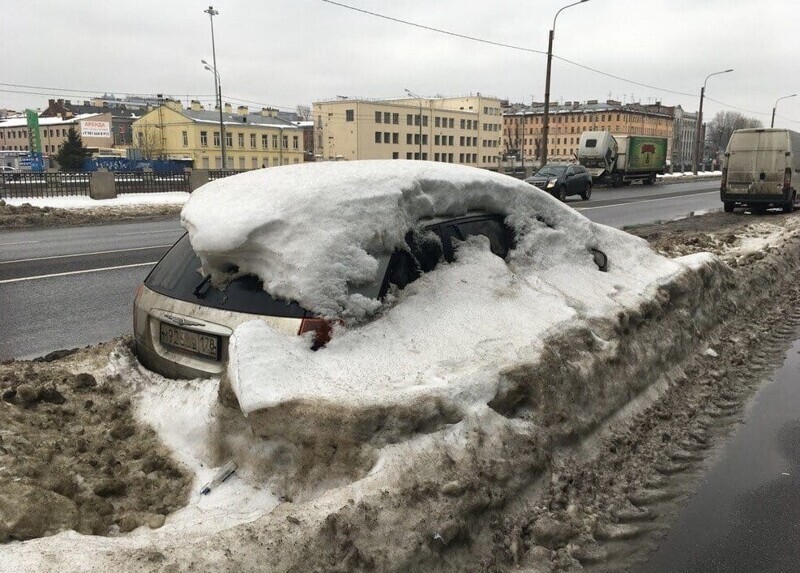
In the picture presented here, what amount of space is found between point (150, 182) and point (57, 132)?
89699 millimetres

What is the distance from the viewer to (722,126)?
131000mm

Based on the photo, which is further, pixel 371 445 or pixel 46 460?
pixel 46 460

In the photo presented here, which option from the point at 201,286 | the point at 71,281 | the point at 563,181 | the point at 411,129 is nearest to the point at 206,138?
the point at 411,129

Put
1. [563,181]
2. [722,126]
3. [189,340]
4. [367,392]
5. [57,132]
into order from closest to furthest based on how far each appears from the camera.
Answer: [367,392] → [189,340] → [563,181] → [57,132] → [722,126]

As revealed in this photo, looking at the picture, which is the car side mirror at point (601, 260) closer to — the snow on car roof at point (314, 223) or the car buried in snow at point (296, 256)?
the car buried in snow at point (296, 256)

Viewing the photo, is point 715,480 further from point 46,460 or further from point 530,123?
point 530,123

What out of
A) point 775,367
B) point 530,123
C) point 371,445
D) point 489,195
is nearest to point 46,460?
point 371,445

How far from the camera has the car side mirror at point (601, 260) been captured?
229 inches

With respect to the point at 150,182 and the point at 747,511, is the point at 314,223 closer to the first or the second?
the point at 747,511

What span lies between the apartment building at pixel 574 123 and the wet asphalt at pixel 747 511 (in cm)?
12586

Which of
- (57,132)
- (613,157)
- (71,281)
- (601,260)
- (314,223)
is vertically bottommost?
(71,281)

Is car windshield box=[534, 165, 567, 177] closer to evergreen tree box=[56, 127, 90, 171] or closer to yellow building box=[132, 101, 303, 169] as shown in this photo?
evergreen tree box=[56, 127, 90, 171]

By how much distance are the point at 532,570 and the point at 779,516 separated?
1572 millimetres

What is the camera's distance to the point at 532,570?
2.83m
